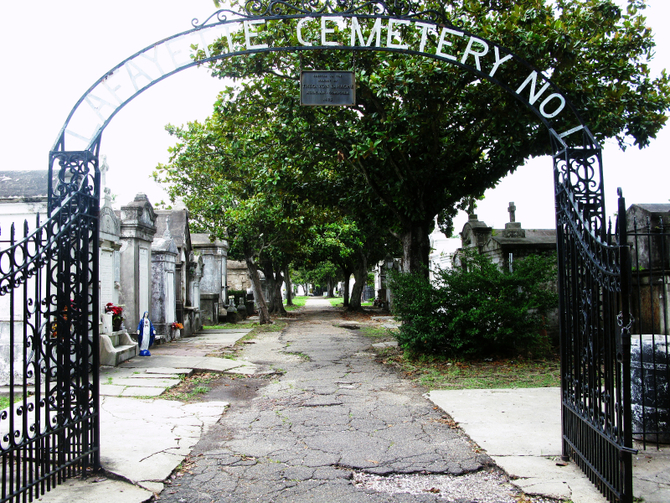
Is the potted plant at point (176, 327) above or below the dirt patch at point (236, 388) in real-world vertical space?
above

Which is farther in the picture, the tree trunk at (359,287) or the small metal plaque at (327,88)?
the tree trunk at (359,287)

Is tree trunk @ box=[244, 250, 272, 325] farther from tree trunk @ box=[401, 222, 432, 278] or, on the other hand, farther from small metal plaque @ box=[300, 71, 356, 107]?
small metal plaque @ box=[300, 71, 356, 107]

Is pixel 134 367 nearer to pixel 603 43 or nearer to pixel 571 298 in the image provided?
pixel 571 298

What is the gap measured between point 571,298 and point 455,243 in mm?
32001

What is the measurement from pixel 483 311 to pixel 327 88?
5.74 m

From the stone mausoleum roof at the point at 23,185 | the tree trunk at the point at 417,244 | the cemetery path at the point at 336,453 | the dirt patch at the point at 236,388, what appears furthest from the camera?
the tree trunk at the point at 417,244

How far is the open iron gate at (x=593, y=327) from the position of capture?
3.46m

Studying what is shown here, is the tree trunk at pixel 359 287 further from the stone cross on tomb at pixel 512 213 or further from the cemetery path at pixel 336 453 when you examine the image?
the cemetery path at pixel 336 453

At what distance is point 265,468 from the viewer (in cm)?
453

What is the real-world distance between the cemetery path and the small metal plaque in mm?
3366

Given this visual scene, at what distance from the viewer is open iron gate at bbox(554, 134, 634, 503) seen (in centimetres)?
346

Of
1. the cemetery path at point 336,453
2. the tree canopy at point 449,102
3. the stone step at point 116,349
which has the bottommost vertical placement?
the cemetery path at point 336,453

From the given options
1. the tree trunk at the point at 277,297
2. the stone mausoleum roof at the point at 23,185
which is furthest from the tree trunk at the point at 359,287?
the stone mausoleum roof at the point at 23,185

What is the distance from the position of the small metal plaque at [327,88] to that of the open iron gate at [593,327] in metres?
2.10
